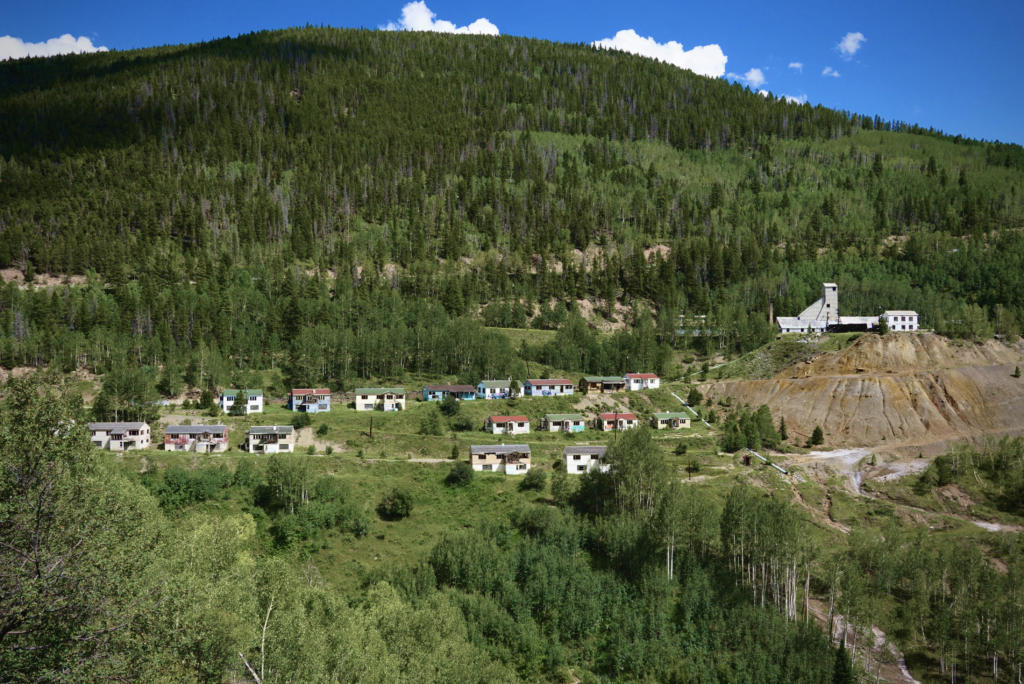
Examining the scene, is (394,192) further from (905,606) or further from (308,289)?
(905,606)

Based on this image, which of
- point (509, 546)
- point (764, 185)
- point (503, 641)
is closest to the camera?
point (503, 641)

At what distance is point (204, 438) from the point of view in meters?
66.4

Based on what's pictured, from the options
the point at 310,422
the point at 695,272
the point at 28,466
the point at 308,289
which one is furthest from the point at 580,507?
the point at 695,272

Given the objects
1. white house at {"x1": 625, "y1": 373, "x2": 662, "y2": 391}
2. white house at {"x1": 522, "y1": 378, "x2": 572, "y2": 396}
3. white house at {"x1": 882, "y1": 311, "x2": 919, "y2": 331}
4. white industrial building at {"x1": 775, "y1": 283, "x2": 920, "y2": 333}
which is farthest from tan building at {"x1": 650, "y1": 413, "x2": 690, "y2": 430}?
white house at {"x1": 882, "y1": 311, "x2": 919, "y2": 331}

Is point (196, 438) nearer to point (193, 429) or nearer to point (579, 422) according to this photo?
point (193, 429)

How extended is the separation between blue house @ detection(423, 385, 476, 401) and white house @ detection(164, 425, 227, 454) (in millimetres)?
24409

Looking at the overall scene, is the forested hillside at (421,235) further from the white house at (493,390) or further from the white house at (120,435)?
the white house at (120,435)

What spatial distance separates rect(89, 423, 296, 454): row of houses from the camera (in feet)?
212

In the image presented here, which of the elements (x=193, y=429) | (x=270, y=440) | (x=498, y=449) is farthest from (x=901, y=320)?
(x=193, y=429)

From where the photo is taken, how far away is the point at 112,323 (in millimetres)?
95500

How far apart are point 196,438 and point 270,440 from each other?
280 inches

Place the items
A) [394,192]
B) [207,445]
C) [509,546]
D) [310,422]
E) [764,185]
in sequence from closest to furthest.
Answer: [509,546], [207,445], [310,422], [394,192], [764,185]

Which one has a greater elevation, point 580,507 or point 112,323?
point 112,323

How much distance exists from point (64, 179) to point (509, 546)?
15067 cm
